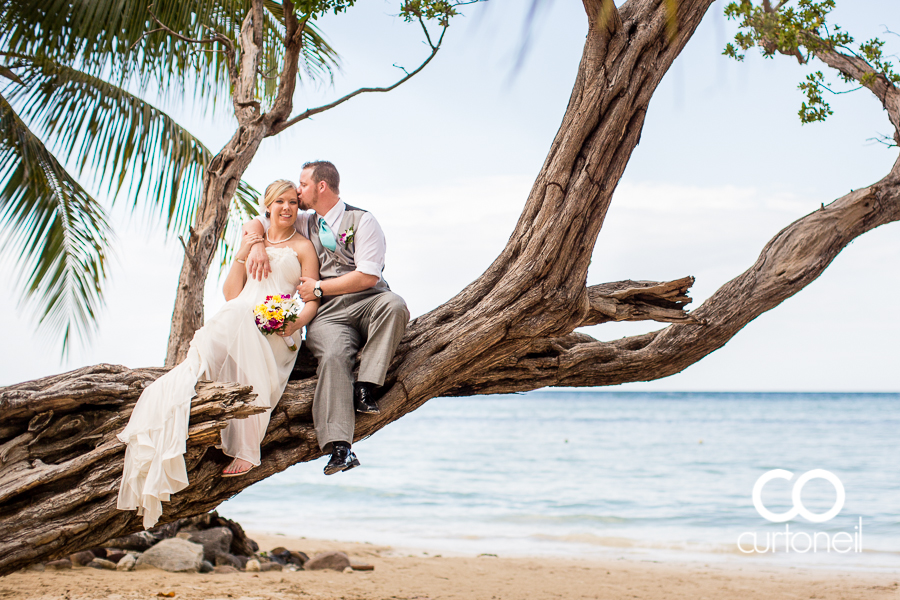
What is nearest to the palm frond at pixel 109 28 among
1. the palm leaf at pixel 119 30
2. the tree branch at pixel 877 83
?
the palm leaf at pixel 119 30

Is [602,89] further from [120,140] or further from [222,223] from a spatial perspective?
[120,140]

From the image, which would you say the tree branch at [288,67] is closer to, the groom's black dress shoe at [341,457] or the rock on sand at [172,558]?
the groom's black dress shoe at [341,457]

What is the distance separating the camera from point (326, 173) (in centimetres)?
439

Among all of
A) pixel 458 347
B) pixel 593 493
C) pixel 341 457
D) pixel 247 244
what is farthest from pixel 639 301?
pixel 593 493

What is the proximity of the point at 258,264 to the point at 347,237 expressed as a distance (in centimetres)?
56

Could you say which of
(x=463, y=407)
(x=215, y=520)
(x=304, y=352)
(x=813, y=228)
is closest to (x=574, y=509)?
(x=215, y=520)

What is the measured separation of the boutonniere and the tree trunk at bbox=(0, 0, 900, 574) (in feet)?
2.19

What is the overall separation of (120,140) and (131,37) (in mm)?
1069

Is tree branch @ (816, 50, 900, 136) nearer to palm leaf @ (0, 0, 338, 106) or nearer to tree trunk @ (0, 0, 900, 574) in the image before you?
tree trunk @ (0, 0, 900, 574)

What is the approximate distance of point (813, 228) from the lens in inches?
201

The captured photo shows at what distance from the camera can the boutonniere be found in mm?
4242

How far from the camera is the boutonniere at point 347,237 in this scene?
4.24 metres

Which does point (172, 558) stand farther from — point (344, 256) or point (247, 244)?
point (344, 256)

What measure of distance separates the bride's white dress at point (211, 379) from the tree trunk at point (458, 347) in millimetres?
103
